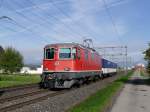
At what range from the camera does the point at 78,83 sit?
100 ft

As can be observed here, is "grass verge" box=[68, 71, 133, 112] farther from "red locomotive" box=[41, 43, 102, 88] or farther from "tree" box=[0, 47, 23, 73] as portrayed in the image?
"tree" box=[0, 47, 23, 73]

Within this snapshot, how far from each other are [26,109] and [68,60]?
40.2 feet

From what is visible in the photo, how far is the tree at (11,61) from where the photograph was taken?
359ft

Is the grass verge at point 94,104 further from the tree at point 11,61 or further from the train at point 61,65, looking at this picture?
the tree at point 11,61

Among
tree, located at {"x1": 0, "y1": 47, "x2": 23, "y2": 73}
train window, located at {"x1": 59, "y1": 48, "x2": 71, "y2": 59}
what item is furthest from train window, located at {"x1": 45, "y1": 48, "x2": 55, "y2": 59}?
tree, located at {"x1": 0, "y1": 47, "x2": 23, "y2": 73}

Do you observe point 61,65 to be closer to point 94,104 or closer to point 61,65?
point 61,65

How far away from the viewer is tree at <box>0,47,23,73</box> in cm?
10956

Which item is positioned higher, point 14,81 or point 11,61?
point 11,61

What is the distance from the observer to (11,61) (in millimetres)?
111938

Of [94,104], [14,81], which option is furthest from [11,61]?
[94,104]

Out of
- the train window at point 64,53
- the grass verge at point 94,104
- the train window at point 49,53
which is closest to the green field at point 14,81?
the train window at point 49,53

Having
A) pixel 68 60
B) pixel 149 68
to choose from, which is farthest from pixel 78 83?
pixel 149 68

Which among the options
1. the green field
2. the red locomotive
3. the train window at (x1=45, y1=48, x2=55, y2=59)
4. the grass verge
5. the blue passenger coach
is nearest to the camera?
the grass verge

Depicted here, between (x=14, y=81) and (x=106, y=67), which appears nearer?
(x=14, y=81)
